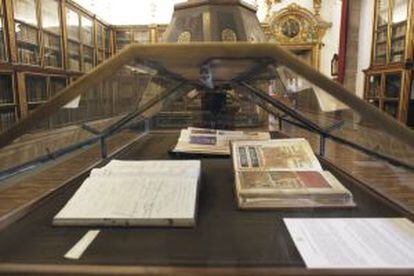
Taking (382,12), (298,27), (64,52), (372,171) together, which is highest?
(298,27)

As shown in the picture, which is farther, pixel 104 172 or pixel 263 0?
pixel 263 0

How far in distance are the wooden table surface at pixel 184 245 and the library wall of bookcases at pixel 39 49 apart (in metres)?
1.83

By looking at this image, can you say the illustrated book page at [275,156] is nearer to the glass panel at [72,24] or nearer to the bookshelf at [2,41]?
the bookshelf at [2,41]

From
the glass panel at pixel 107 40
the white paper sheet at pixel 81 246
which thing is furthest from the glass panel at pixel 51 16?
the white paper sheet at pixel 81 246

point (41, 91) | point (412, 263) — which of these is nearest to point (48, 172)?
point (41, 91)

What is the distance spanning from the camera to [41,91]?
368 centimetres

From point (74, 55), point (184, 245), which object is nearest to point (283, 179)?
point (184, 245)

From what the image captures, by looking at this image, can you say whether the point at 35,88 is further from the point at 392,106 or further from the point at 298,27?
the point at 298,27

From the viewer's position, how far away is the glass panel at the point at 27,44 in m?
3.27

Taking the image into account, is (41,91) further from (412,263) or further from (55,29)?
(412,263)

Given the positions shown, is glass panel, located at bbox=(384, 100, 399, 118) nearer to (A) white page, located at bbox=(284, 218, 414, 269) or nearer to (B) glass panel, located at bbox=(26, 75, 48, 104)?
(A) white page, located at bbox=(284, 218, 414, 269)

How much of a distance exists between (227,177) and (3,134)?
A: 25.7 inches

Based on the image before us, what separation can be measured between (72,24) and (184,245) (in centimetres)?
462

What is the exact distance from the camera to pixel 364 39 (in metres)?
5.23
